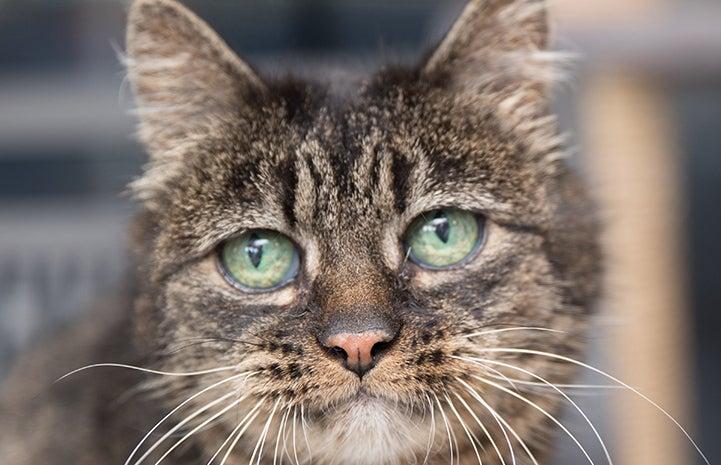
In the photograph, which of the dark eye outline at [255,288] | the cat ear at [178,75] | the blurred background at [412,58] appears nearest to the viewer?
the dark eye outline at [255,288]

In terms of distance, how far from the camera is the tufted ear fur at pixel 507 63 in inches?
79.3

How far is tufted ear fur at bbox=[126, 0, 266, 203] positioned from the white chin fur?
0.66 meters

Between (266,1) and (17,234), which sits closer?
(17,234)

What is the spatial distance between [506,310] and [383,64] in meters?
0.63

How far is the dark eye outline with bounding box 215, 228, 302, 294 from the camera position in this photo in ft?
6.12

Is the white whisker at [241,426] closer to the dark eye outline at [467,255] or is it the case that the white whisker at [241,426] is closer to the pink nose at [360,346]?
the pink nose at [360,346]

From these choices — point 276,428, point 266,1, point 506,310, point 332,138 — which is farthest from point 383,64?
point 266,1

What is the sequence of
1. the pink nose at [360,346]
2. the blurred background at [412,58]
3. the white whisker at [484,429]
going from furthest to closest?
1. the blurred background at [412,58]
2. the white whisker at [484,429]
3. the pink nose at [360,346]

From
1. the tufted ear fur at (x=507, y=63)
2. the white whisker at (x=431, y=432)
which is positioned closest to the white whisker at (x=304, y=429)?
the white whisker at (x=431, y=432)

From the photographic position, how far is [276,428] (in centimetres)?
181

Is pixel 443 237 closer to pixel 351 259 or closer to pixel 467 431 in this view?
pixel 351 259

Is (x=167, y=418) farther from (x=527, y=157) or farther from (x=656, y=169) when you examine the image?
(x=656, y=169)

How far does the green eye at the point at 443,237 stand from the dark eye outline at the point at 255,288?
0.69 ft

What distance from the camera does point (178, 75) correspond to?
2.04 m
